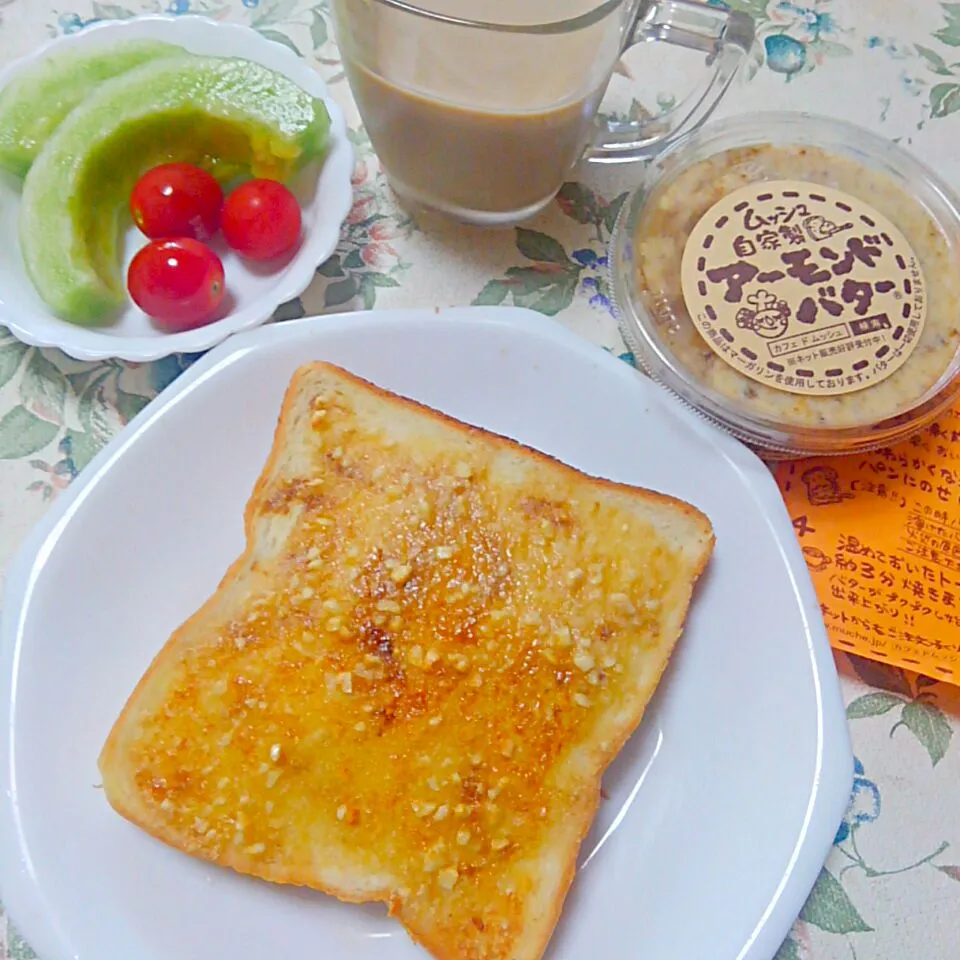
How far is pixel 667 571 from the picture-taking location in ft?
4.01

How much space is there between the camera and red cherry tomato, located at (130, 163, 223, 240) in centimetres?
134

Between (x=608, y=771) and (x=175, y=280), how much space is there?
0.89 meters

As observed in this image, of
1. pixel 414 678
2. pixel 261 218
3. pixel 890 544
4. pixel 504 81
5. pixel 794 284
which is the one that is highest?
pixel 504 81

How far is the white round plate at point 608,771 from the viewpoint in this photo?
3.59 feet

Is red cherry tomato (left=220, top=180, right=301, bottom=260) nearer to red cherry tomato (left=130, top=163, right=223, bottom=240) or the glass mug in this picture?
red cherry tomato (left=130, top=163, right=223, bottom=240)

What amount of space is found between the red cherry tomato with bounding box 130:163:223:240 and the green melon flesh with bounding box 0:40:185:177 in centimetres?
17

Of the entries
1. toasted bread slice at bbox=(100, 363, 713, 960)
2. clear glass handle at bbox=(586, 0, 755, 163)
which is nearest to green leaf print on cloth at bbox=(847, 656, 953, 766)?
toasted bread slice at bbox=(100, 363, 713, 960)

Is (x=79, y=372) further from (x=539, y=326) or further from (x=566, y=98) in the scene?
(x=566, y=98)

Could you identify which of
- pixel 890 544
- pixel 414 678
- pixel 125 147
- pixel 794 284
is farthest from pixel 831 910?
pixel 125 147

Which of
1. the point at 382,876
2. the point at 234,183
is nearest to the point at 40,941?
the point at 382,876

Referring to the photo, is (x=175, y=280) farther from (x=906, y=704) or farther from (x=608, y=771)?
(x=906, y=704)

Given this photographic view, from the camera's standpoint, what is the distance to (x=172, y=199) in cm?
134

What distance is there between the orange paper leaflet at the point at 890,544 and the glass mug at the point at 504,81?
576 millimetres

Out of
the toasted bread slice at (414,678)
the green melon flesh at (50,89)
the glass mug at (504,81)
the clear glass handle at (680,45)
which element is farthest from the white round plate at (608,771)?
the green melon flesh at (50,89)
